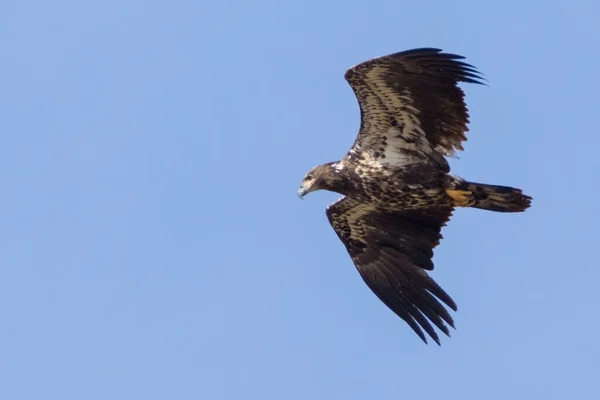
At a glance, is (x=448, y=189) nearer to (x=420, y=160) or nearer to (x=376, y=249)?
(x=420, y=160)

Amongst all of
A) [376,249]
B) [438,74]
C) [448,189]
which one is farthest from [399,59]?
[376,249]

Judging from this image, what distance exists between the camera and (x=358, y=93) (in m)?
24.0

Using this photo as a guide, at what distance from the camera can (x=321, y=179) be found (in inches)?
976

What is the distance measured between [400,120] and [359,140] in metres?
0.83

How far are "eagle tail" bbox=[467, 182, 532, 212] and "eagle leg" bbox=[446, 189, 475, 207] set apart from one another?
64mm

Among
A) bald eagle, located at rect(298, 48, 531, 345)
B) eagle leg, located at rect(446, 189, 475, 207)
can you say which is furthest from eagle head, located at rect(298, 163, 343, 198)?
eagle leg, located at rect(446, 189, 475, 207)

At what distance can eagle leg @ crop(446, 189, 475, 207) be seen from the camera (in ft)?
78.9

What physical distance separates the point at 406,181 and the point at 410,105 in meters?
1.25

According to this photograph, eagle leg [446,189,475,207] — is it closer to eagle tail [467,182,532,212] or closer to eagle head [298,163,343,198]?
eagle tail [467,182,532,212]

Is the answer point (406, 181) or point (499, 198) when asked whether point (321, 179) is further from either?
point (499, 198)

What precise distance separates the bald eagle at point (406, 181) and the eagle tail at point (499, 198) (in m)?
0.02

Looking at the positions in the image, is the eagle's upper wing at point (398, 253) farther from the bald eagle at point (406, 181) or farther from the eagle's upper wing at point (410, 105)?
the eagle's upper wing at point (410, 105)

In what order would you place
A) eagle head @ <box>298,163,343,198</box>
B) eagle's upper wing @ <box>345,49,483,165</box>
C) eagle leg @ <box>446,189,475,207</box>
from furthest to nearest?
eagle head @ <box>298,163,343,198</box>, eagle leg @ <box>446,189,475,207</box>, eagle's upper wing @ <box>345,49,483,165</box>

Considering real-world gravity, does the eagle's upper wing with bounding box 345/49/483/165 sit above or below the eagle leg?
above
